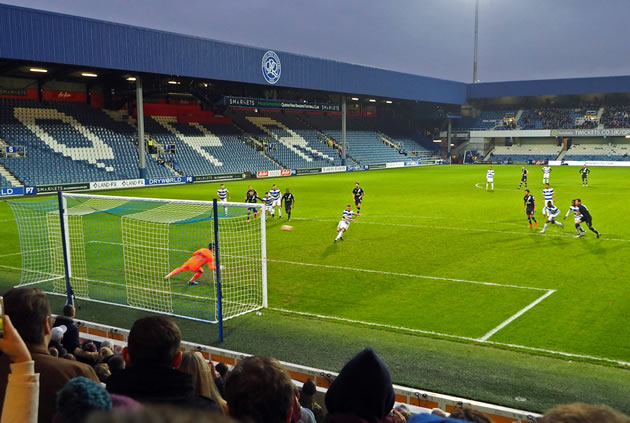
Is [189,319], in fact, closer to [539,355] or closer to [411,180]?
[539,355]

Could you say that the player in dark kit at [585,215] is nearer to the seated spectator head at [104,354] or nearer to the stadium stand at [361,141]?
the seated spectator head at [104,354]

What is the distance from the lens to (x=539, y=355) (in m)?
9.20

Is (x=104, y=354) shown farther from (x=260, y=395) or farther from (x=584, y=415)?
(x=584, y=415)

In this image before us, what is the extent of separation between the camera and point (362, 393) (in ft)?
10.1

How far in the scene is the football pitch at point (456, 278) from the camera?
10320mm

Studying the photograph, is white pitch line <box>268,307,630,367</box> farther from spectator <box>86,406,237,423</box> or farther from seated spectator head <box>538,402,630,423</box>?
spectator <box>86,406,237,423</box>

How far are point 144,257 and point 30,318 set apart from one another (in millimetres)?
13899

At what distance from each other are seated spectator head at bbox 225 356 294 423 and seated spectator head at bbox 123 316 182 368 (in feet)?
2.37

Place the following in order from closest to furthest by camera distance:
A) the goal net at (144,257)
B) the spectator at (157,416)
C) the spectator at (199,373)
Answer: the spectator at (157,416)
the spectator at (199,373)
the goal net at (144,257)

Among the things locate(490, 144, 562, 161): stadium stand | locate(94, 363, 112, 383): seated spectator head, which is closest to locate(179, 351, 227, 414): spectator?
locate(94, 363, 112, 383): seated spectator head

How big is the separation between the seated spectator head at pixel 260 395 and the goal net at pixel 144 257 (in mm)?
7012

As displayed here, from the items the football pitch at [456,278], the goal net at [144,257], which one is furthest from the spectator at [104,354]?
the goal net at [144,257]

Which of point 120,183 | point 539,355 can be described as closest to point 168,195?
point 120,183

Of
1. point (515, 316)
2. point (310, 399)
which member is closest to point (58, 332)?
point (310, 399)
